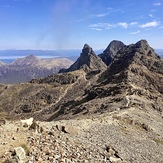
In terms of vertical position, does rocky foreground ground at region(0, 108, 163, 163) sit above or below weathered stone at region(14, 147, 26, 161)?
below

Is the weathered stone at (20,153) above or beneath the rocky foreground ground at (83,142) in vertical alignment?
above

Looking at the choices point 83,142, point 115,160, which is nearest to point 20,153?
point 83,142

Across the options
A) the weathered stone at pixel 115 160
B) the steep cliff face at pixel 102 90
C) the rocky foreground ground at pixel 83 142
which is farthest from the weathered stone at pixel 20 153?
the steep cliff face at pixel 102 90

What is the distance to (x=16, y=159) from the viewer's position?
59.6 ft

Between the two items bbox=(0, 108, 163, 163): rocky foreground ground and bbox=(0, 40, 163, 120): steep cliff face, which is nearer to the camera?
bbox=(0, 108, 163, 163): rocky foreground ground

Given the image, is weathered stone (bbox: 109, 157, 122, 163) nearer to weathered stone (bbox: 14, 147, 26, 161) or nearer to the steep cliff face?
weathered stone (bbox: 14, 147, 26, 161)

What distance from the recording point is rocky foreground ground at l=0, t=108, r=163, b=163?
68.7 ft

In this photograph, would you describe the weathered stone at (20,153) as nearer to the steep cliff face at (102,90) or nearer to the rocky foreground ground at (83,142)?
the rocky foreground ground at (83,142)

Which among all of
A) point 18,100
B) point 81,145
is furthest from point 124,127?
point 18,100

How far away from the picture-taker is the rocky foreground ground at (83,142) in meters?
20.9

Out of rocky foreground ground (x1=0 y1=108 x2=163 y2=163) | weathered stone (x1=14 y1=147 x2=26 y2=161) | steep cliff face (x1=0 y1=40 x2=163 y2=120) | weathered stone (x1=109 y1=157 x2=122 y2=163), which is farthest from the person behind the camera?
steep cliff face (x1=0 y1=40 x2=163 y2=120)

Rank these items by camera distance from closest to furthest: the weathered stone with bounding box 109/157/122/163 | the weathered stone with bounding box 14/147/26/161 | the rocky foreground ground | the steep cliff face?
the weathered stone with bounding box 14/147/26/161 → the rocky foreground ground → the weathered stone with bounding box 109/157/122/163 → the steep cliff face

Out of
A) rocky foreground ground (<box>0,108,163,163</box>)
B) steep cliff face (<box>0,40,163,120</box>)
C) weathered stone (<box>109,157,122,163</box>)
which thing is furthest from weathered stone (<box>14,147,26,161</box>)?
steep cliff face (<box>0,40,163,120</box>)

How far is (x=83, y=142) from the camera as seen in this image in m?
30.1
